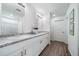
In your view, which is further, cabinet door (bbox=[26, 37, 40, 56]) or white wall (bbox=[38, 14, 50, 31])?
white wall (bbox=[38, 14, 50, 31])

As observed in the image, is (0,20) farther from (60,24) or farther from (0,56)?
(60,24)

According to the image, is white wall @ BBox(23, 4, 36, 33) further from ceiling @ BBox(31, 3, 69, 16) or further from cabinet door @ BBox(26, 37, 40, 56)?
cabinet door @ BBox(26, 37, 40, 56)

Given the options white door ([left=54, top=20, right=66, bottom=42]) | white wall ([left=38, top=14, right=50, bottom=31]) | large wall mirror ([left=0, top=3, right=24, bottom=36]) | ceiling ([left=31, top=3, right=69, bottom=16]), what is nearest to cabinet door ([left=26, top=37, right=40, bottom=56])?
large wall mirror ([left=0, top=3, right=24, bottom=36])

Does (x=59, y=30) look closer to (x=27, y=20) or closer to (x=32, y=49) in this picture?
(x=27, y=20)

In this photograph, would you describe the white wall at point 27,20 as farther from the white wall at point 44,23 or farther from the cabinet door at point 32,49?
the white wall at point 44,23

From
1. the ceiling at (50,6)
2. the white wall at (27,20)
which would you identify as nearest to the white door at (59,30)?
the ceiling at (50,6)

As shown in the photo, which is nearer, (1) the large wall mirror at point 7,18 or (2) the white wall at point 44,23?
(1) the large wall mirror at point 7,18

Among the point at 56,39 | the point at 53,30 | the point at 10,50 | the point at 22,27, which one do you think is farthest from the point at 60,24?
the point at 10,50

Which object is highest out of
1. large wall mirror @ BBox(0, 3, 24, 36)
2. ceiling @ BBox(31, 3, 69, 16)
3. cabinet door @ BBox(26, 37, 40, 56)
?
ceiling @ BBox(31, 3, 69, 16)

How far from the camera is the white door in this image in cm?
697

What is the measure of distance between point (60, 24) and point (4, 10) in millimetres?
5659

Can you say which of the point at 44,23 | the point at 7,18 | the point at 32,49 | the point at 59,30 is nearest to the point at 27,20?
the point at 7,18

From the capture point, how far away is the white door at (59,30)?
6.97 metres

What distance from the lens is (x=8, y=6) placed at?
7.18ft
